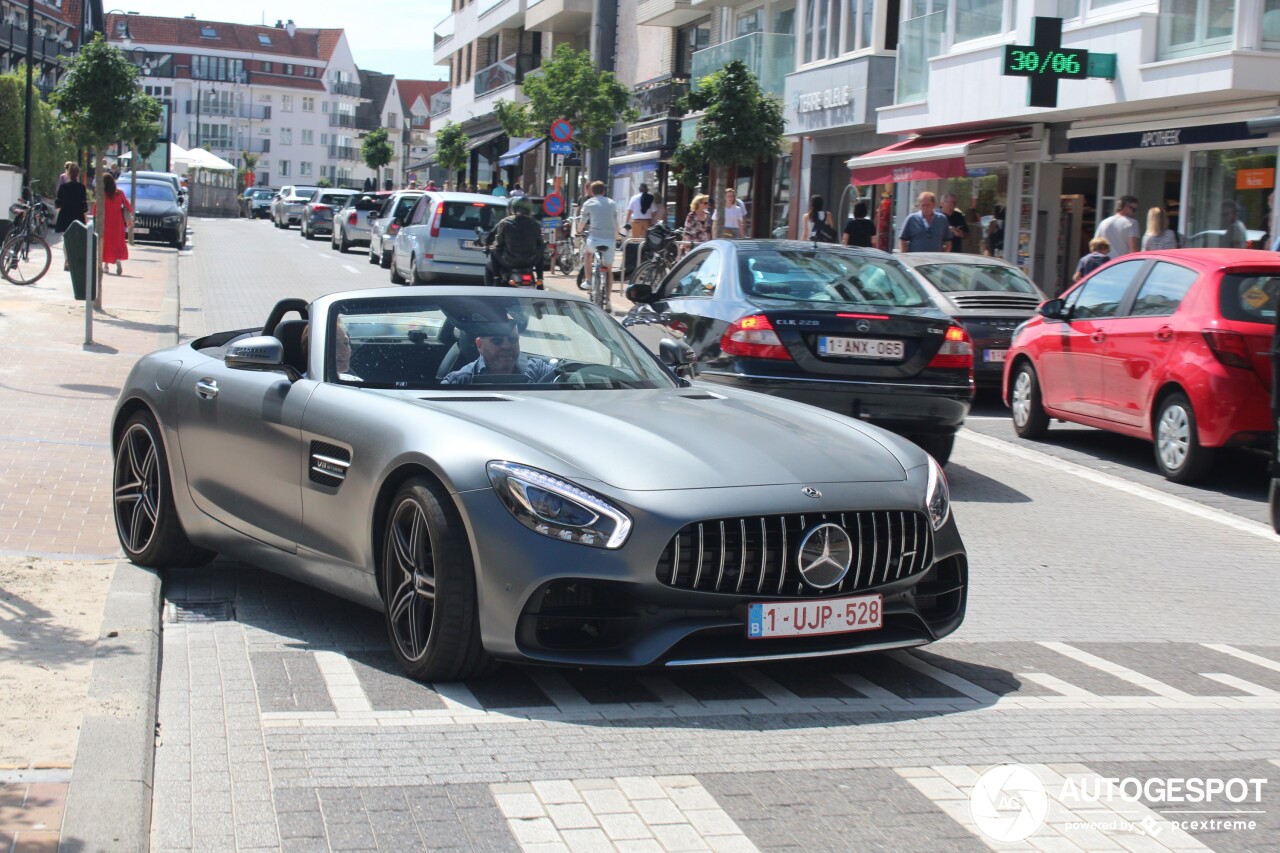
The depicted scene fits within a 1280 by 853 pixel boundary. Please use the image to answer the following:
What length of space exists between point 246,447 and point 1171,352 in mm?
7027

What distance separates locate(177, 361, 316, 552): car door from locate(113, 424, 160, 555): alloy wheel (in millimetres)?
340

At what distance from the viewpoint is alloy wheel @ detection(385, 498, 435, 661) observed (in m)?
5.34

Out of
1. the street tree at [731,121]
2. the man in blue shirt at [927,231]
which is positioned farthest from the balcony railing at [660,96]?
the man in blue shirt at [927,231]

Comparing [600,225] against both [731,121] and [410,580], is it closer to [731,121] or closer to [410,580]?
[731,121]

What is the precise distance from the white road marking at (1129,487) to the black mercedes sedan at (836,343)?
54.0 inches

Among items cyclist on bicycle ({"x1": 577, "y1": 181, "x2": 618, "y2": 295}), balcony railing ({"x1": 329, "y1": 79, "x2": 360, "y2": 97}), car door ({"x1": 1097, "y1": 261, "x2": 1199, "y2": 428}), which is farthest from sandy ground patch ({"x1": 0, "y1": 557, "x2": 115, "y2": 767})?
balcony railing ({"x1": 329, "y1": 79, "x2": 360, "y2": 97})

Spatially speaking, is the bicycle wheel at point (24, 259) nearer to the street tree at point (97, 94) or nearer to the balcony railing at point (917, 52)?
the street tree at point (97, 94)

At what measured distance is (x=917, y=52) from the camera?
28312 millimetres

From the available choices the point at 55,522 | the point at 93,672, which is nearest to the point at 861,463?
the point at 93,672

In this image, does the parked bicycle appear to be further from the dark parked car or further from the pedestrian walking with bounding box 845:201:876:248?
the dark parked car

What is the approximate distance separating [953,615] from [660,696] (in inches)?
43.1

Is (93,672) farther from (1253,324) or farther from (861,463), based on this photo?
(1253,324)

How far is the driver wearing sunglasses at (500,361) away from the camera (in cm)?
631

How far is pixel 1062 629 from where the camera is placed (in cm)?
685
